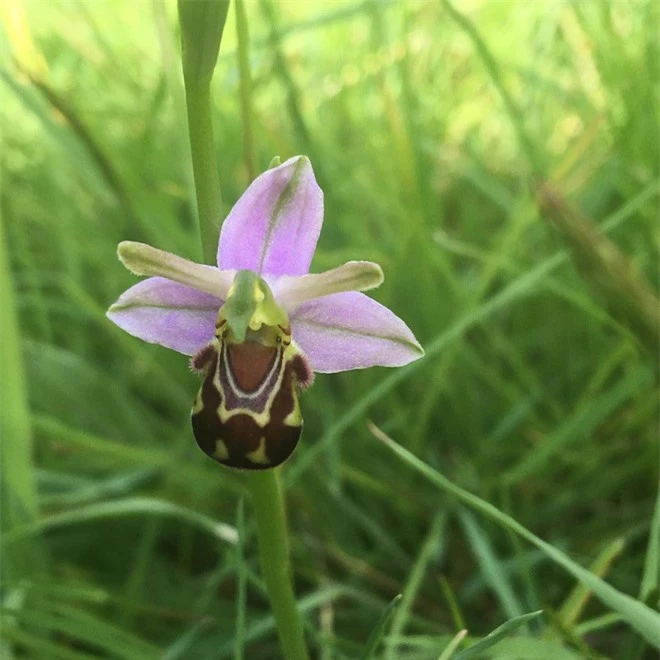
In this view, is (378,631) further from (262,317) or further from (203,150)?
(203,150)

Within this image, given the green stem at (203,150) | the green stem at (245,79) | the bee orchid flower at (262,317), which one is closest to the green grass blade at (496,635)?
the bee orchid flower at (262,317)

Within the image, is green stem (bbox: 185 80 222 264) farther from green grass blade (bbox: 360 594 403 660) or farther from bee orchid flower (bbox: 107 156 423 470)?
green grass blade (bbox: 360 594 403 660)

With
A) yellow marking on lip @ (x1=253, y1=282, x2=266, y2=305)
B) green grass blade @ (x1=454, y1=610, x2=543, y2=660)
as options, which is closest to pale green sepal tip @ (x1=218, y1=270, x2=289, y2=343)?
yellow marking on lip @ (x1=253, y1=282, x2=266, y2=305)

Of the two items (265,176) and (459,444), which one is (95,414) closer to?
(459,444)

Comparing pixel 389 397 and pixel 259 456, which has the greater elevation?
pixel 389 397

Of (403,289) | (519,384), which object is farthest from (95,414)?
(519,384)

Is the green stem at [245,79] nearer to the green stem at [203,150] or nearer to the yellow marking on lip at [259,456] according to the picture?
the green stem at [203,150]

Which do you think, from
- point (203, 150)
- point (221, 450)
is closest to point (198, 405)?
point (221, 450)
